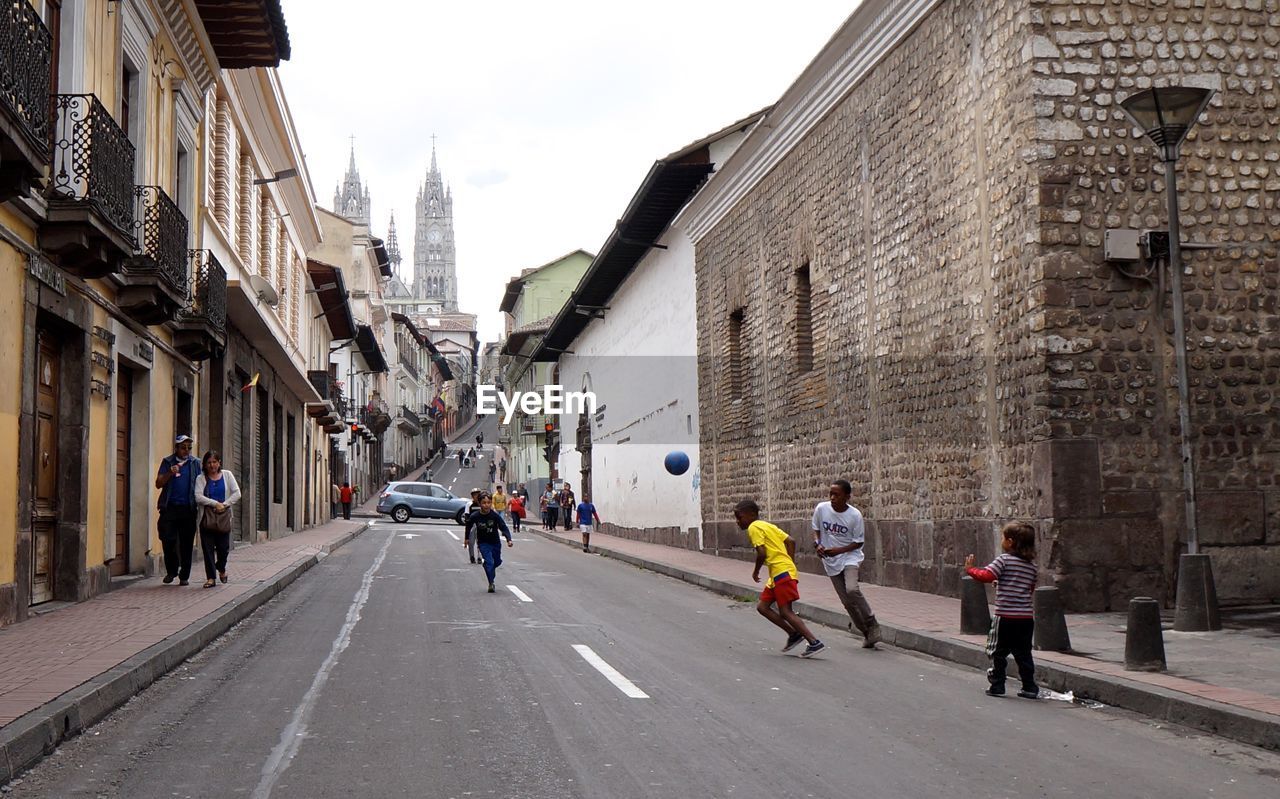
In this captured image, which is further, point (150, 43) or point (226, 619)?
point (150, 43)

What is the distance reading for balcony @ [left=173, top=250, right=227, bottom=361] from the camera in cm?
1834

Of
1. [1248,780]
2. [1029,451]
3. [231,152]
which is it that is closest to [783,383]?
[1029,451]

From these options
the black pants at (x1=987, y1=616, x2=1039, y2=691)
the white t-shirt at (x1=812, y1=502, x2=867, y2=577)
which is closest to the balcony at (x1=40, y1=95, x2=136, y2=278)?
the white t-shirt at (x1=812, y1=502, x2=867, y2=577)

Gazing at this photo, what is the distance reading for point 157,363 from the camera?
17438 mm

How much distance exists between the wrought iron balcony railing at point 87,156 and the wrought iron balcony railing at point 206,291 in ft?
15.6

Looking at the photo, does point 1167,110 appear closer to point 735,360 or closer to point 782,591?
point 782,591

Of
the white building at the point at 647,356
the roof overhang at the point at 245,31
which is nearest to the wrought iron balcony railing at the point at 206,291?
the roof overhang at the point at 245,31

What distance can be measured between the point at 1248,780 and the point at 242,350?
75.0 feet

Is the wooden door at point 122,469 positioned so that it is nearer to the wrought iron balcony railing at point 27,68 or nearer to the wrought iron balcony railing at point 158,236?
the wrought iron balcony railing at point 158,236

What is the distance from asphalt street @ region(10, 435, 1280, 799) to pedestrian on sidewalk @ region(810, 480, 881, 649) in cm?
42

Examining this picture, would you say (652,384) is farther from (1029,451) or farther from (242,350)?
(1029,451)

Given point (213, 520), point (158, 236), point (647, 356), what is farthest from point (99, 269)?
point (647, 356)

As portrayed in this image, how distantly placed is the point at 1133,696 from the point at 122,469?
13.0m

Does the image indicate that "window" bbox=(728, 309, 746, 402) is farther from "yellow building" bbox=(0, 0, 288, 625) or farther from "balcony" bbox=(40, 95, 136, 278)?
"balcony" bbox=(40, 95, 136, 278)
